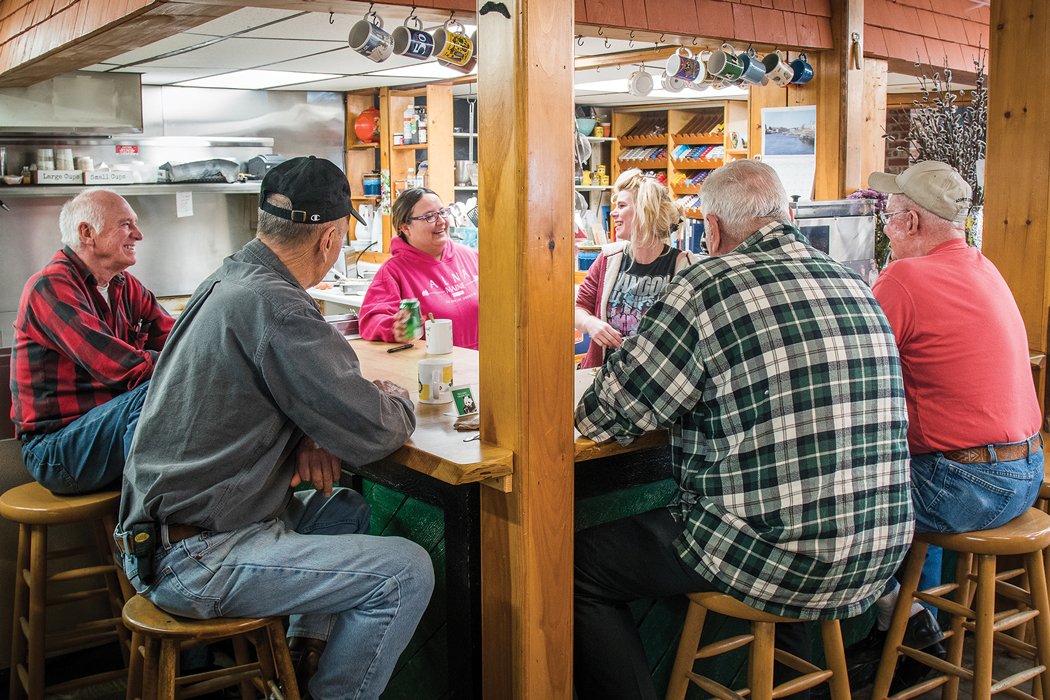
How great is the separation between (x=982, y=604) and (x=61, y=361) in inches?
111

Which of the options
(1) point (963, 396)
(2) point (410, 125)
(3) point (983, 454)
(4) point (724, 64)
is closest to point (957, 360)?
(1) point (963, 396)

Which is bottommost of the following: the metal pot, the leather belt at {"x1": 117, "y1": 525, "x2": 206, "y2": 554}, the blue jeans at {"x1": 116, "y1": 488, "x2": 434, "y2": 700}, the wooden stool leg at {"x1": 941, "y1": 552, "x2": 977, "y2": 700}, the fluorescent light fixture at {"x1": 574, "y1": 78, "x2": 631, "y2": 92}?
the wooden stool leg at {"x1": 941, "y1": 552, "x2": 977, "y2": 700}

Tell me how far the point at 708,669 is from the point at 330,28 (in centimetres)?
371

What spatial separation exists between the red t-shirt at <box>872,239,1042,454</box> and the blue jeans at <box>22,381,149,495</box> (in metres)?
2.23

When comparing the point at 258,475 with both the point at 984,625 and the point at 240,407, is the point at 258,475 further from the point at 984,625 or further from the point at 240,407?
the point at 984,625

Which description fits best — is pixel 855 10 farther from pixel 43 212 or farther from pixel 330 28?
pixel 43 212

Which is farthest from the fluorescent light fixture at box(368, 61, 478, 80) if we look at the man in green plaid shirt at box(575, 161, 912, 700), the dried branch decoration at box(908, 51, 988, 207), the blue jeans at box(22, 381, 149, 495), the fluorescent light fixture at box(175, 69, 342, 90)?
the man in green plaid shirt at box(575, 161, 912, 700)

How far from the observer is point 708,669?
2.61m

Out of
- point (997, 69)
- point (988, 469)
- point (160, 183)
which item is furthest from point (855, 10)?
point (160, 183)

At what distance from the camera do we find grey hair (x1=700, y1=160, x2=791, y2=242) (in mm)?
2148

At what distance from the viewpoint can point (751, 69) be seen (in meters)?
4.43

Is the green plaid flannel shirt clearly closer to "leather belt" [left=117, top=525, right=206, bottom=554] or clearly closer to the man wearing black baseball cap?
the man wearing black baseball cap

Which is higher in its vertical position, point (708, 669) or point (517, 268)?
point (517, 268)

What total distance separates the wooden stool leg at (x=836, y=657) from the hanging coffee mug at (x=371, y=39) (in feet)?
8.37
